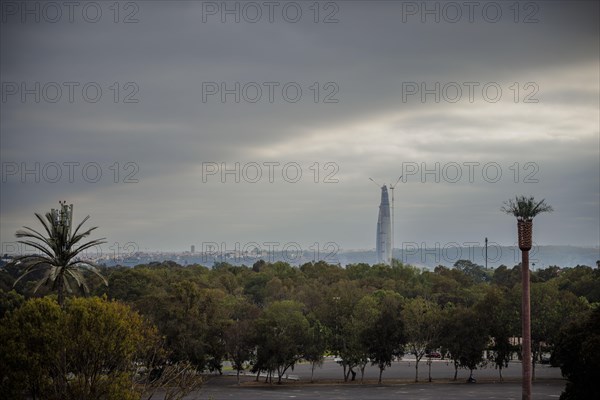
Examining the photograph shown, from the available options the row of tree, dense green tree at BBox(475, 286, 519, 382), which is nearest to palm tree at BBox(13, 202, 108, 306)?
the row of tree

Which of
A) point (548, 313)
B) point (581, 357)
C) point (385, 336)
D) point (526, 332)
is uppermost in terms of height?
point (548, 313)

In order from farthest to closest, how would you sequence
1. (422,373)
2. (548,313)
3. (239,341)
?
1. (422,373)
2. (548,313)
3. (239,341)

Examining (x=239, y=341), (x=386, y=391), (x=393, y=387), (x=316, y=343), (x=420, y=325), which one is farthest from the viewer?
(x=420, y=325)

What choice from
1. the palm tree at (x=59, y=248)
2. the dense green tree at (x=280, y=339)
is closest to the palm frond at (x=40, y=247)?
→ the palm tree at (x=59, y=248)

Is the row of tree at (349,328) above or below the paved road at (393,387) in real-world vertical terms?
above

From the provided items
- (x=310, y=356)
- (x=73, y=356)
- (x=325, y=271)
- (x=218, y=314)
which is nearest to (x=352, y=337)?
(x=310, y=356)

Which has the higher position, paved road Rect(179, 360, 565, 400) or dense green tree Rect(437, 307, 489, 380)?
dense green tree Rect(437, 307, 489, 380)

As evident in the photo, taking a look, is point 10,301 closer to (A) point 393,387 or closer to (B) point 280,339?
(B) point 280,339

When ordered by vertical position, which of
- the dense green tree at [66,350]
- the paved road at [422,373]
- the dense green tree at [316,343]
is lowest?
the paved road at [422,373]

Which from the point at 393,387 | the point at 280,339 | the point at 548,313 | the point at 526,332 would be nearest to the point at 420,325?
the point at 393,387

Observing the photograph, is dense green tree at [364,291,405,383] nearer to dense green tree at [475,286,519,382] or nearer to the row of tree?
the row of tree

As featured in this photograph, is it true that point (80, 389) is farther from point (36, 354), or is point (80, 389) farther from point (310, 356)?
point (310, 356)

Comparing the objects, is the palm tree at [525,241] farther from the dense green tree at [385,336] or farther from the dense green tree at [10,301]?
the dense green tree at [10,301]

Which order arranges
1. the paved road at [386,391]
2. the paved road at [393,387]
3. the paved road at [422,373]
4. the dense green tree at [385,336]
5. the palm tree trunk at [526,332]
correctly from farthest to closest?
1. the paved road at [422,373]
2. the dense green tree at [385,336]
3. the paved road at [393,387]
4. the paved road at [386,391]
5. the palm tree trunk at [526,332]
